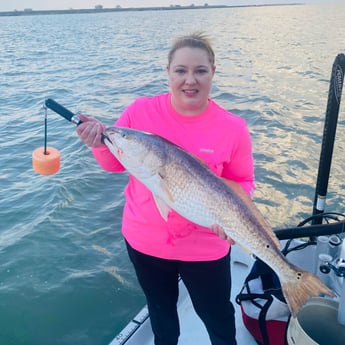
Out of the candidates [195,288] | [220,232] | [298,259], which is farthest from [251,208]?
[298,259]

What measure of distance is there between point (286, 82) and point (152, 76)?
6.14 meters

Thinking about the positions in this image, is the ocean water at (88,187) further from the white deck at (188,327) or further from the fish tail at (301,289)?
the fish tail at (301,289)

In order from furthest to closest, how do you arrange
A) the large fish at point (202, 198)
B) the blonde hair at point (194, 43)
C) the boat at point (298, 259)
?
the boat at point (298, 259) → the blonde hair at point (194, 43) → the large fish at point (202, 198)

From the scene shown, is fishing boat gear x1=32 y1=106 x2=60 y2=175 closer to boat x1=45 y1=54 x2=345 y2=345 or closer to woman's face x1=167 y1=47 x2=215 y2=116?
woman's face x1=167 y1=47 x2=215 y2=116

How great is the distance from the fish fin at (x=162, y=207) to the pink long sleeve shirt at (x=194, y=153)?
75 millimetres

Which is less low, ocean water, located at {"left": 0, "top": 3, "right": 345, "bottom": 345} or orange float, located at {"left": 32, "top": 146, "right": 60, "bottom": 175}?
orange float, located at {"left": 32, "top": 146, "right": 60, "bottom": 175}

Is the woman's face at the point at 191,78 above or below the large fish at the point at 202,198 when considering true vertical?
above

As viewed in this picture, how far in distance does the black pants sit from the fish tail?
1.73 feet

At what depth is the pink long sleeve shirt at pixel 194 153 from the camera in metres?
2.71

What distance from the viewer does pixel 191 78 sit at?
2.63 metres

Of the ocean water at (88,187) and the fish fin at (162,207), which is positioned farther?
the ocean water at (88,187)

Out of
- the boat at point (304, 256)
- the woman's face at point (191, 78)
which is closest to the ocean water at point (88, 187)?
the woman's face at point (191, 78)

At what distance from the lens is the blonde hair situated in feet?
8.87

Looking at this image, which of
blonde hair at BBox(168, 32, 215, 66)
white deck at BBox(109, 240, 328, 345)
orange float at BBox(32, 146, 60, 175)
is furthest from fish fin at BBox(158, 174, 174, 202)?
white deck at BBox(109, 240, 328, 345)
